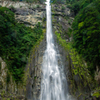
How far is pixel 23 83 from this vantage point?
12.0m

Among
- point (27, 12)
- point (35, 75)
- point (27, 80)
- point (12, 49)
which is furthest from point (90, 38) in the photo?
point (27, 12)

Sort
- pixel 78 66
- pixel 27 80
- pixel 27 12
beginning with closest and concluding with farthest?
pixel 27 80 → pixel 78 66 → pixel 27 12

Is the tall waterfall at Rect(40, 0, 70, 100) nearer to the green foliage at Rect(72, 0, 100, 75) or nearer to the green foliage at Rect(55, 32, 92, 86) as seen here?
the green foliage at Rect(55, 32, 92, 86)

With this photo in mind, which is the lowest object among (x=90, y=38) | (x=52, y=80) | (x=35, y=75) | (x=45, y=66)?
(x=52, y=80)

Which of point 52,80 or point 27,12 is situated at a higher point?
point 27,12

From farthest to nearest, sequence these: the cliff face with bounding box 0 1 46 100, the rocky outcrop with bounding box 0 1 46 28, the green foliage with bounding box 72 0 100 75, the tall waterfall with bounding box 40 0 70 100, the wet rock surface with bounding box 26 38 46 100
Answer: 1. the rocky outcrop with bounding box 0 1 46 28
2. the tall waterfall with bounding box 40 0 70 100
3. the wet rock surface with bounding box 26 38 46 100
4. the green foliage with bounding box 72 0 100 75
5. the cliff face with bounding box 0 1 46 100

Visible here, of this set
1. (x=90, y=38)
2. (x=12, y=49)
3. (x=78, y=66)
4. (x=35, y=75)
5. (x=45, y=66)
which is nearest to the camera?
(x=90, y=38)

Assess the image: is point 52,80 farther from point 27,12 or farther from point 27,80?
point 27,12

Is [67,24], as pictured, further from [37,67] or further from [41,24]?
[37,67]

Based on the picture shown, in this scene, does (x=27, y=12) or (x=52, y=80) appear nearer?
(x=52, y=80)

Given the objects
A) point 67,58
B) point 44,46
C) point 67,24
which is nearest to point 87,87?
point 67,58

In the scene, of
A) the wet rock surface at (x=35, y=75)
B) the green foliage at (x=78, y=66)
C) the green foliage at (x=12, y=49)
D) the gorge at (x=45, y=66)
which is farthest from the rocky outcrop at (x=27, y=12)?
the green foliage at (x=78, y=66)

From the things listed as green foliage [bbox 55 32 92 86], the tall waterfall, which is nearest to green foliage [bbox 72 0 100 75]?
green foliage [bbox 55 32 92 86]

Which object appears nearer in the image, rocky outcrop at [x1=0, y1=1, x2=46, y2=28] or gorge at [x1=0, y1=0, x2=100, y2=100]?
gorge at [x1=0, y1=0, x2=100, y2=100]
